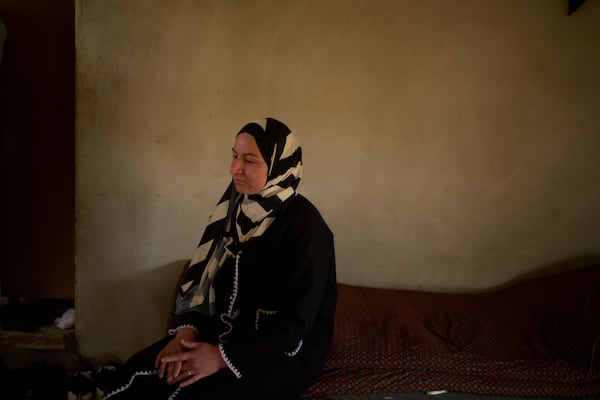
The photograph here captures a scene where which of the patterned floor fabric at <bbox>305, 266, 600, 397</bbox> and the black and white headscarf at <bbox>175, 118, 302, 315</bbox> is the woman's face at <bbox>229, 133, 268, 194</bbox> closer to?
the black and white headscarf at <bbox>175, 118, 302, 315</bbox>

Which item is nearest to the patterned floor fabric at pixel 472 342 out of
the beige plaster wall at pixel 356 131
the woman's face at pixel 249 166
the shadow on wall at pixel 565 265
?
the shadow on wall at pixel 565 265

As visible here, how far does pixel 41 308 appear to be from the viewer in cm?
242

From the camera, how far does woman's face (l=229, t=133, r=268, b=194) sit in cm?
131

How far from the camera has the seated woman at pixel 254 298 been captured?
1.16 meters

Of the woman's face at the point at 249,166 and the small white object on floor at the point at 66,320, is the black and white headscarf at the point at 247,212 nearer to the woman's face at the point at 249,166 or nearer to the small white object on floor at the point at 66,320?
the woman's face at the point at 249,166


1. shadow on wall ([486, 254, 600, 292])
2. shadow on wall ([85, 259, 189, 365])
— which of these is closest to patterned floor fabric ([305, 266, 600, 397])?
shadow on wall ([486, 254, 600, 292])

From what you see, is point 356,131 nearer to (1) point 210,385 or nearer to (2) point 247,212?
(2) point 247,212

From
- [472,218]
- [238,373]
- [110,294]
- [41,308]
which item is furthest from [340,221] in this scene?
[41,308]

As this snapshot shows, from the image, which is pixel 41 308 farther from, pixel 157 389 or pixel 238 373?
pixel 238 373

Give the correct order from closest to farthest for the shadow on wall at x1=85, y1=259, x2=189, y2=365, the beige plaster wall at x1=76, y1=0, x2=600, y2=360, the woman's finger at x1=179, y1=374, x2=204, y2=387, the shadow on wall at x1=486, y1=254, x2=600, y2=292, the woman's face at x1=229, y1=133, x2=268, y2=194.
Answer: the woman's finger at x1=179, y1=374, x2=204, y2=387, the woman's face at x1=229, y1=133, x2=268, y2=194, the beige plaster wall at x1=76, y1=0, x2=600, y2=360, the shadow on wall at x1=85, y1=259, x2=189, y2=365, the shadow on wall at x1=486, y1=254, x2=600, y2=292

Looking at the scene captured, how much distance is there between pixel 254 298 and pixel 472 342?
1.13 m

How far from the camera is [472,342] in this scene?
5.86 ft

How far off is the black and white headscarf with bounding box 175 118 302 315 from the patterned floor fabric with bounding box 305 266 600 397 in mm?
596

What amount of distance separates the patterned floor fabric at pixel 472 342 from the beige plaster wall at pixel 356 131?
0.28m
